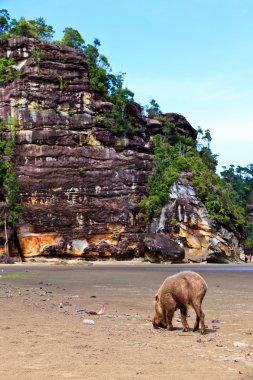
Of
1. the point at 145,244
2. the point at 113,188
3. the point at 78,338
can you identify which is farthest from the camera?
the point at 113,188

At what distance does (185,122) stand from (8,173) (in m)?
33.4

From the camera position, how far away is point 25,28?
7219cm

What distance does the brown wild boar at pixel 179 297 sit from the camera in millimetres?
9220

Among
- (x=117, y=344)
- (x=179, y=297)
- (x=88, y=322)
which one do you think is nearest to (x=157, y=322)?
(x=179, y=297)

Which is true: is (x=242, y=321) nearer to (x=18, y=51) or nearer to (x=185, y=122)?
(x=18, y=51)

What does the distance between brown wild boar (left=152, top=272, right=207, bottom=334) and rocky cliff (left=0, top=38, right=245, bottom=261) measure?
46.0 meters

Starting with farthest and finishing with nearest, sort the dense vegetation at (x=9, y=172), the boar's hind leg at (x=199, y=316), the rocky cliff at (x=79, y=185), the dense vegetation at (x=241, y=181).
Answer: the dense vegetation at (x=241, y=181) < the rocky cliff at (x=79, y=185) < the dense vegetation at (x=9, y=172) < the boar's hind leg at (x=199, y=316)

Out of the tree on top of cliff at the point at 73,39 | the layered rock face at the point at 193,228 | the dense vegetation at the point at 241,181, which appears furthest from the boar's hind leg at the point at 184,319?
the dense vegetation at the point at 241,181

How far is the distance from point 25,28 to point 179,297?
70.1m

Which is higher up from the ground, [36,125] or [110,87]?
[110,87]

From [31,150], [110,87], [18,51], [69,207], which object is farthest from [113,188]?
[18,51]

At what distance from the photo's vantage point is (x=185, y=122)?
8006 centimetres

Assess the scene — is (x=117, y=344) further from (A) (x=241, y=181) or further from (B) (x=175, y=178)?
(A) (x=241, y=181)

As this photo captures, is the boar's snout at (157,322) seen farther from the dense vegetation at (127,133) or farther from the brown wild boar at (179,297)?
the dense vegetation at (127,133)
